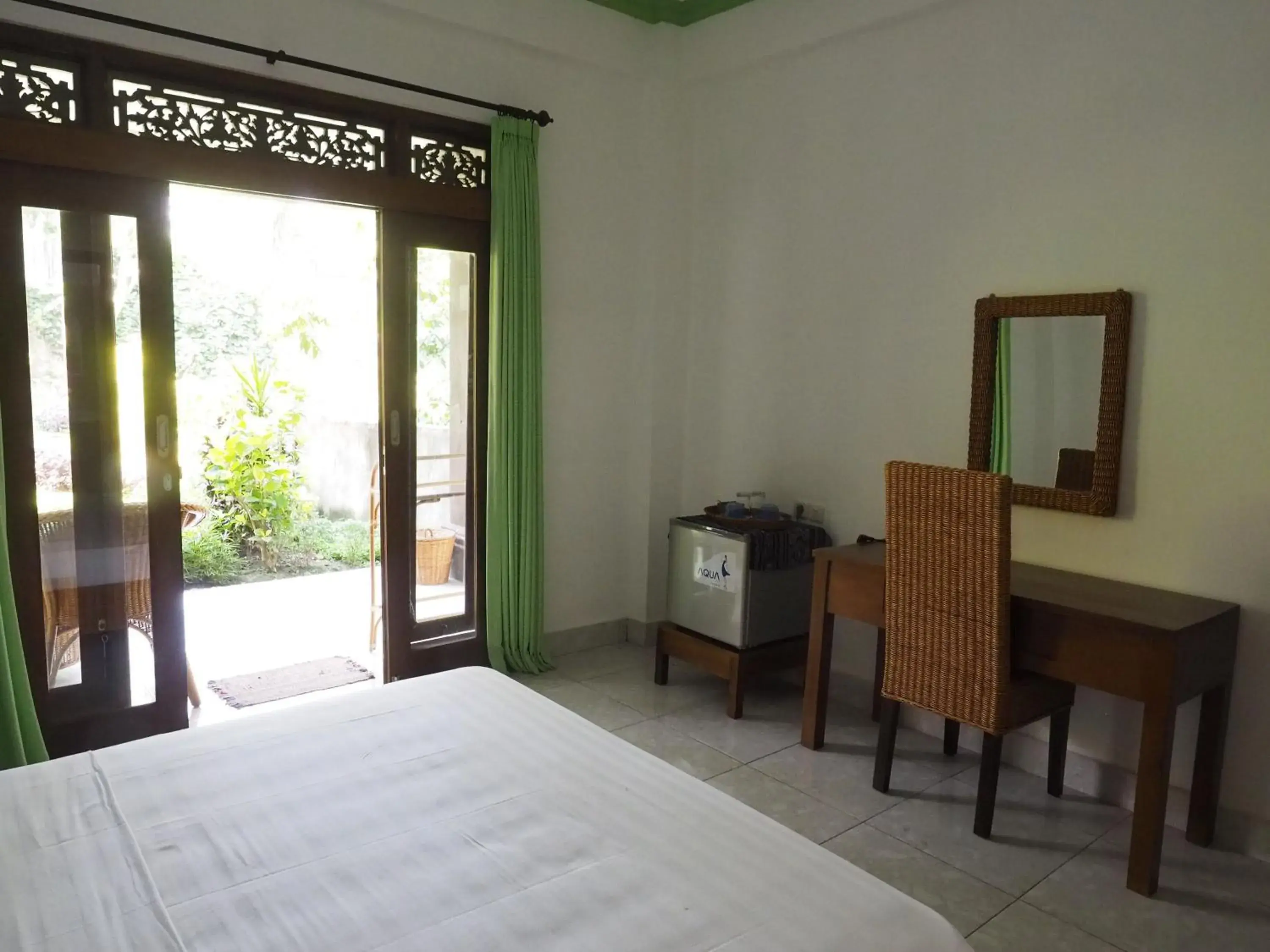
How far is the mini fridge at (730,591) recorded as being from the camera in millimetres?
3467

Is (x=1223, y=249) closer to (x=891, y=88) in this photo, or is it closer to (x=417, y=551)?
(x=891, y=88)

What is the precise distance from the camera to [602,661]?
4121 mm

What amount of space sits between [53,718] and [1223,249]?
3.94 meters

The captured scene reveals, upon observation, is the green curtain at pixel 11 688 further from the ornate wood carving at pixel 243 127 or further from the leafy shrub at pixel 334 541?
the leafy shrub at pixel 334 541

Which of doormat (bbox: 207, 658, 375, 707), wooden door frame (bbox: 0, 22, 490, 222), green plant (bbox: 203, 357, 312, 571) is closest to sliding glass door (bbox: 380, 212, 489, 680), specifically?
wooden door frame (bbox: 0, 22, 490, 222)

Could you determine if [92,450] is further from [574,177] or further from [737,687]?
[737,687]

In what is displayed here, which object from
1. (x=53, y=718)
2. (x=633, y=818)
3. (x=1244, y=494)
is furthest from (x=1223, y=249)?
(x=53, y=718)

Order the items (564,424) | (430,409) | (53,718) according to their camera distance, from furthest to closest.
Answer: (564,424) → (430,409) → (53,718)

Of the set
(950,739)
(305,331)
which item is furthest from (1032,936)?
(305,331)

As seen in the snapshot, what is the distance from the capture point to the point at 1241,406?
2.54 meters

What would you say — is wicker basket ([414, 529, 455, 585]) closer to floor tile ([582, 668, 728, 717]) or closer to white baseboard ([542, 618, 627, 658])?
white baseboard ([542, 618, 627, 658])

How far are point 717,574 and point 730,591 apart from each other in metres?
0.09

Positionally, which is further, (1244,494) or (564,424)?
(564,424)

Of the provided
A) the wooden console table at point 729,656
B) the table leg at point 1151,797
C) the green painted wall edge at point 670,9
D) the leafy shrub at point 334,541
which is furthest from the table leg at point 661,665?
the leafy shrub at point 334,541
